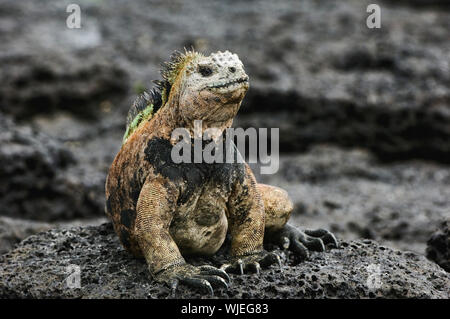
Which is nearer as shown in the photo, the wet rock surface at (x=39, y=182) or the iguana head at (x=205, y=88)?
the iguana head at (x=205, y=88)

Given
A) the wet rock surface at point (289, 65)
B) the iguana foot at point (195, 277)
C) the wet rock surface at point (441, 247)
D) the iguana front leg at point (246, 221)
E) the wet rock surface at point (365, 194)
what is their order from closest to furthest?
the iguana foot at point (195, 277) < the iguana front leg at point (246, 221) < the wet rock surface at point (441, 247) < the wet rock surface at point (365, 194) < the wet rock surface at point (289, 65)

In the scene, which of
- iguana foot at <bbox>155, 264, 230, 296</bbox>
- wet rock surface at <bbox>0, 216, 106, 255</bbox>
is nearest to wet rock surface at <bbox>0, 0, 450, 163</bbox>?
wet rock surface at <bbox>0, 216, 106, 255</bbox>

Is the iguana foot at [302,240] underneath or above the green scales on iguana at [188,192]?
underneath

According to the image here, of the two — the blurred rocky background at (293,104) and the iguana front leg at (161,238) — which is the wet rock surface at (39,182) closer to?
the blurred rocky background at (293,104)

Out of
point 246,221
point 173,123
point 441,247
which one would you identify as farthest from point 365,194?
point 173,123

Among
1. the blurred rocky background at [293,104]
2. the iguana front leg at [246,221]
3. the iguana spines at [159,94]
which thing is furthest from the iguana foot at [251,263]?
the blurred rocky background at [293,104]
